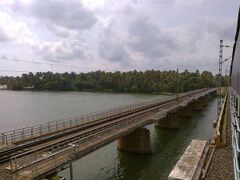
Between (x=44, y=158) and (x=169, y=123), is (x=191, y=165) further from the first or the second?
(x=169, y=123)

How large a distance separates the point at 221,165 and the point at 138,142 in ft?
64.1

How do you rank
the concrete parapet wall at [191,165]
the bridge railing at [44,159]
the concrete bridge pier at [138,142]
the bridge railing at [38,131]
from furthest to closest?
the concrete bridge pier at [138,142] < the bridge railing at [38,131] < the bridge railing at [44,159] < the concrete parapet wall at [191,165]

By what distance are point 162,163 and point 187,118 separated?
42.2m

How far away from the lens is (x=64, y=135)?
28.6 m

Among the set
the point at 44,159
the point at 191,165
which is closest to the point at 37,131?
the point at 44,159

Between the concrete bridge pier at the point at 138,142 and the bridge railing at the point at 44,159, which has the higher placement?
the bridge railing at the point at 44,159

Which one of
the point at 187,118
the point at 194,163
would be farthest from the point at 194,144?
the point at 187,118

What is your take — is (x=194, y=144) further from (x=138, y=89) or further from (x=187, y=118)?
(x=138, y=89)

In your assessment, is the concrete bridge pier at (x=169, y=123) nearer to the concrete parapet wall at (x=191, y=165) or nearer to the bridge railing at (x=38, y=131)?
the bridge railing at (x=38, y=131)

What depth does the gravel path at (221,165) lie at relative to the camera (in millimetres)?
15109

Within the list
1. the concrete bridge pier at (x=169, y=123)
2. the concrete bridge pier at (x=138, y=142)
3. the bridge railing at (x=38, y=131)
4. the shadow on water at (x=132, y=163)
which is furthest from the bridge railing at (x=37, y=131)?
the concrete bridge pier at (x=169, y=123)

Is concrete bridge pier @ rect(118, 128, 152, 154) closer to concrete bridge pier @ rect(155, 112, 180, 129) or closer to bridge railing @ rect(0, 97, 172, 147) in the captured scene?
bridge railing @ rect(0, 97, 172, 147)

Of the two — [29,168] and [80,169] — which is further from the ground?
[29,168]

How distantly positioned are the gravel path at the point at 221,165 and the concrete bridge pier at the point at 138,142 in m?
15.2
